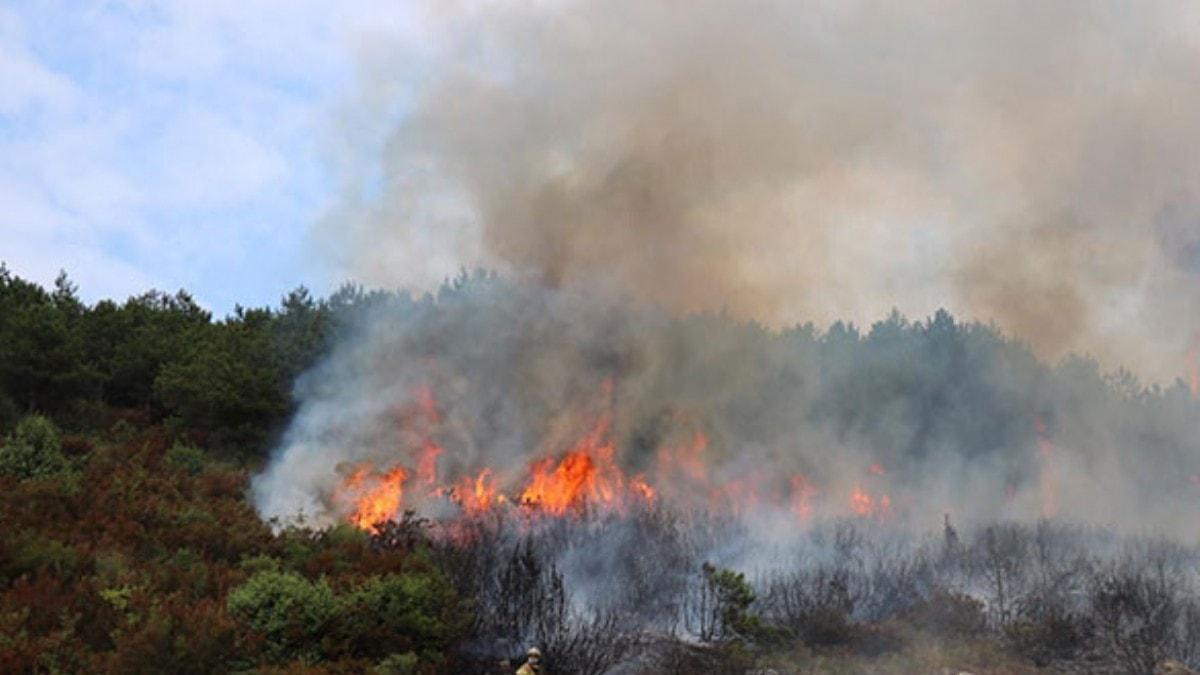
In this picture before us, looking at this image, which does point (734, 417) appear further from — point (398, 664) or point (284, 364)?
point (398, 664)

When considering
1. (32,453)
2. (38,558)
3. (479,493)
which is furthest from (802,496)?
(38,558)

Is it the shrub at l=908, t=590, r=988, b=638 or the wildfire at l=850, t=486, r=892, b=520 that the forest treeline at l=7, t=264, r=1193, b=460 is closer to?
the wildfire at l=850, t=486, r=892, b=520

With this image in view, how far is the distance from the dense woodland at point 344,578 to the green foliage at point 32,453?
0.04m

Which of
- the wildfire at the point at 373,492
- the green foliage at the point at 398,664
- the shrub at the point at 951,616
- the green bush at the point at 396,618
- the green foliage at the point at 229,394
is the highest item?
the green foliage at the point at 229,394

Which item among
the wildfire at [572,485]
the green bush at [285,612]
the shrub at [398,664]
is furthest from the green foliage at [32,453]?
the shrub at [398,664]

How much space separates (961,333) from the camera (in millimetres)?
31266

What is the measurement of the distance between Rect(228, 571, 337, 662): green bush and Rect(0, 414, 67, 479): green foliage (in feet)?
25.4

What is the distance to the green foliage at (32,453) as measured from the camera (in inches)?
620

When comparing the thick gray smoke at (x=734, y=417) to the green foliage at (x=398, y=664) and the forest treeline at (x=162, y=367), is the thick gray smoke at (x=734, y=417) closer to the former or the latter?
the forest treeline at (x=162, y=367)

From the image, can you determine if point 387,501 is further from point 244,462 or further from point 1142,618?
point 1142,618

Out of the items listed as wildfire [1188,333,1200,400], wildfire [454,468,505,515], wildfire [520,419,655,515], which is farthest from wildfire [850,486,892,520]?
wildfire [1188,333,1200,400]

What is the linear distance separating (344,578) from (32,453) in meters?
8.08

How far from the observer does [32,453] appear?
16.2 metres

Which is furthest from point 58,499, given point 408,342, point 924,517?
point 924,517
